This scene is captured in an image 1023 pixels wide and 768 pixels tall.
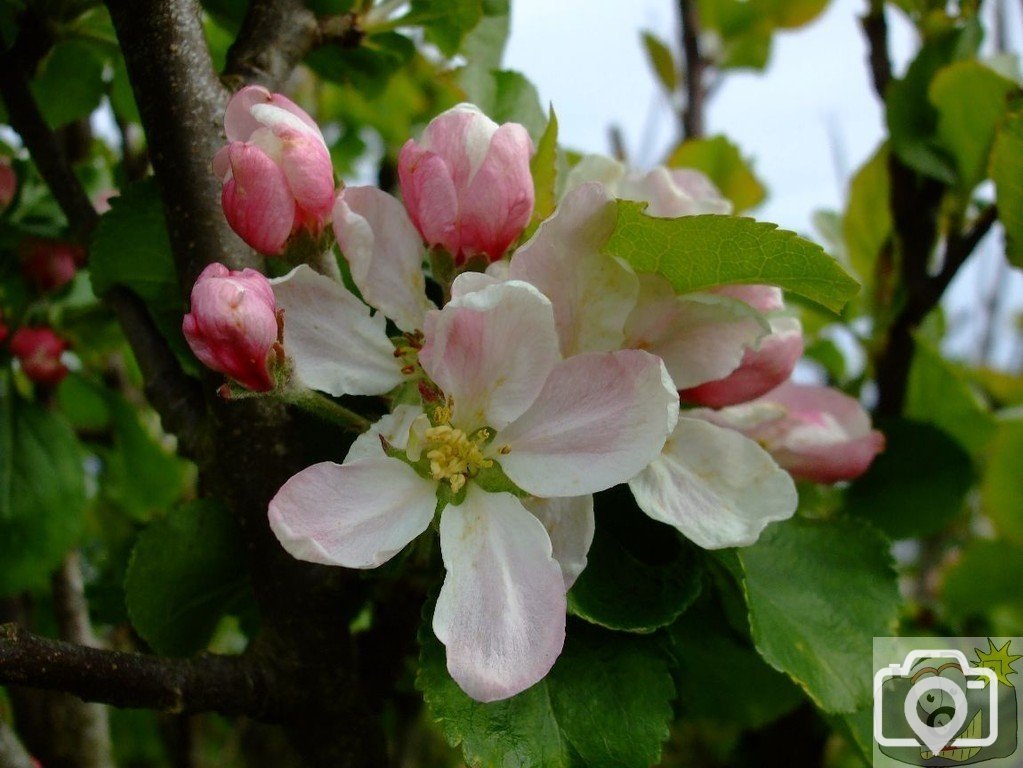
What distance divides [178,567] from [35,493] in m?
0.44

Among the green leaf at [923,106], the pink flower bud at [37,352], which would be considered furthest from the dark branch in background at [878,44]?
the pink flower bud at [37,352]

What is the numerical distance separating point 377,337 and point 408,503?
10 cm

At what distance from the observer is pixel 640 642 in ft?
1.85

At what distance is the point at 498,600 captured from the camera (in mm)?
473

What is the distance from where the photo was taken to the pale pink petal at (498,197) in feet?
1.75

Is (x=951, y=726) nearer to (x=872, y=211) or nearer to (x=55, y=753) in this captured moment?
(x=872, y=211)

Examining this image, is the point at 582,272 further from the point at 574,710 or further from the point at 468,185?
the point at 574,710

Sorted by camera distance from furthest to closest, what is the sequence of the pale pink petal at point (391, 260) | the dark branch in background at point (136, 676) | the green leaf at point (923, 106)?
the green leaf at point (923, 106), the pale pink petal at point (391, 260), the dark branch in background at point (136, 676)

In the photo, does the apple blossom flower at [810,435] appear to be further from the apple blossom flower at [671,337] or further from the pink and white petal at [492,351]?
the pink and white petal at [492,351]

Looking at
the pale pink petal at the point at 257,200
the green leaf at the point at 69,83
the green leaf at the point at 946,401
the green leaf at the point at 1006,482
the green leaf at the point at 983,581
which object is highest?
the pale pink petal at the point at 257,200

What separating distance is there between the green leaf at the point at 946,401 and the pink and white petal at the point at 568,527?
64 cm

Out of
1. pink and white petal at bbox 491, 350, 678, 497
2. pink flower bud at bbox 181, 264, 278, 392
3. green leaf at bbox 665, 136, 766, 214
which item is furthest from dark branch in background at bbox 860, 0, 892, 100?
pink flower bud at bbox 181, 264, 278, 392

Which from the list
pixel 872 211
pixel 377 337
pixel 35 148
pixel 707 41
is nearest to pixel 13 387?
pixel 35 148

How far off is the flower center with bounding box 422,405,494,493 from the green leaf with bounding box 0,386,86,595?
0.62 metres
